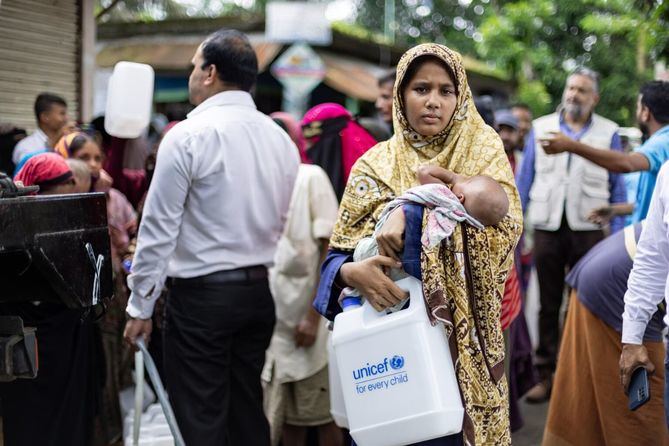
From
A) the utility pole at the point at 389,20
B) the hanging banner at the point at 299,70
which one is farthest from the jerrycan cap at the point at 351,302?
the utility pole at the point at 389,20

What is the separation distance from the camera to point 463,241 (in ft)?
8.00

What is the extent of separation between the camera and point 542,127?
19.7ft

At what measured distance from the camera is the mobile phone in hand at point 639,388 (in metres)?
2.82

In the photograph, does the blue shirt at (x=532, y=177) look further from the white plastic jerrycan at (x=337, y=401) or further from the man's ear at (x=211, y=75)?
the man's ear at (x=211, y=75)

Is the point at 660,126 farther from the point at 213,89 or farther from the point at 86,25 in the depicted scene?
the point at 86,25

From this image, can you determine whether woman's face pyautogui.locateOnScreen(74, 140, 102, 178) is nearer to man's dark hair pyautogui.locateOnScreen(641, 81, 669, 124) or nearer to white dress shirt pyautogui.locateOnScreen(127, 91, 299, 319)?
white dress shirt pyautogui.locateOnScreen(127, 91, 299, 319)

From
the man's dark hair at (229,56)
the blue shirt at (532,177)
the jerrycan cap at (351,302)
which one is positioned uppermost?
the man's dark hair at (229,56)

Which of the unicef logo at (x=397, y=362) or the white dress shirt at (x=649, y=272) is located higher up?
the white dress shirt at (x=649, y=272)

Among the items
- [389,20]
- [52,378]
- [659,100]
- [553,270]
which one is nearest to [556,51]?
[389,20]

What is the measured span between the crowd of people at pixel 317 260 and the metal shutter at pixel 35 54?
1.06 feet

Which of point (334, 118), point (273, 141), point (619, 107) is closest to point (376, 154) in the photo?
point (273, 141)

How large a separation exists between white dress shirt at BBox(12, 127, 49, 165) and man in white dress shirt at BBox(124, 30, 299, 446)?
80.6 inches

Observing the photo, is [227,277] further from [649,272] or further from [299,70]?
[299,70]

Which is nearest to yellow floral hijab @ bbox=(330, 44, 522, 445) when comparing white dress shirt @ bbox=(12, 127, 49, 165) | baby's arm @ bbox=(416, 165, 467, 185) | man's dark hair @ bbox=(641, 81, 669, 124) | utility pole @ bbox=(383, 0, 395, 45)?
baby's arm @ bbox=(416, 165, 467, 185)
